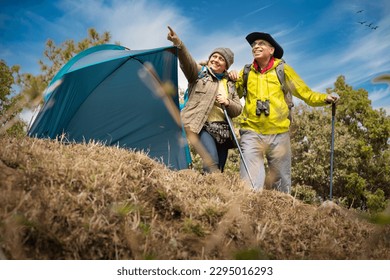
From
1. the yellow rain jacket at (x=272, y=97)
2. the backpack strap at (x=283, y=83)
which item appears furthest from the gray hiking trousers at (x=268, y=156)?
the backpack strap at (x=283, y=83)

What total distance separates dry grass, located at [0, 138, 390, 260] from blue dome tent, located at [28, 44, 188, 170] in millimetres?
1928

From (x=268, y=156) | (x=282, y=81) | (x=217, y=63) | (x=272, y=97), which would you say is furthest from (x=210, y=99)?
(x=268, y=156)

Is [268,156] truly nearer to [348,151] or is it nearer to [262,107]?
[262,107]

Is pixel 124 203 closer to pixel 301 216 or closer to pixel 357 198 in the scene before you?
pixel 301 216

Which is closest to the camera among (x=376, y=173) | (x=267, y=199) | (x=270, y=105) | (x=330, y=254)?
(x=330, y=254)

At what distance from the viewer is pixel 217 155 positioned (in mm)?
5059

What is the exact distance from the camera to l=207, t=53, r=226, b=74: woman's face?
536 centimetres

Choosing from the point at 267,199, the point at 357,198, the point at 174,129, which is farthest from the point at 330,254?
the point at 357,198

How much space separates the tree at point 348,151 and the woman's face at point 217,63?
15.0 m

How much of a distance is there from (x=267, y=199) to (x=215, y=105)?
6.32 ft

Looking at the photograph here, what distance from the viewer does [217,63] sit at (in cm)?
539

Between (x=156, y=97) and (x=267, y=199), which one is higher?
(x=156, y=97)

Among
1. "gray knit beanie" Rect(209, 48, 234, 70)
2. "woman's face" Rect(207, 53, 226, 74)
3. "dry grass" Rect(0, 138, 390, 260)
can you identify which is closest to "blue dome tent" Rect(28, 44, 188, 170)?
"woman's face" Rect(207, 53, 226, 74)
